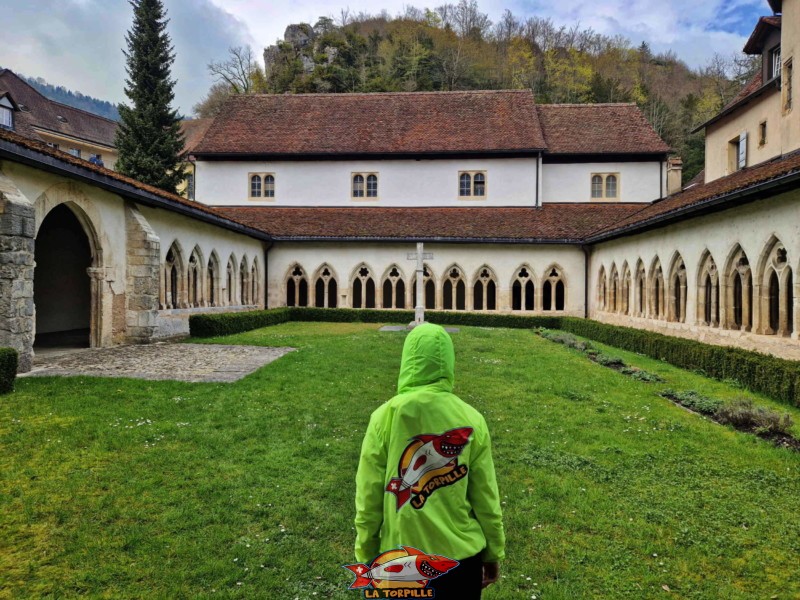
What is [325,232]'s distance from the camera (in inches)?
840

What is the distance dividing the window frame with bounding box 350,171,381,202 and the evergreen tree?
10.4 meters

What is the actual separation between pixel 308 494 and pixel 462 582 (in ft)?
8.51

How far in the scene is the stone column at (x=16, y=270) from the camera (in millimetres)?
8336

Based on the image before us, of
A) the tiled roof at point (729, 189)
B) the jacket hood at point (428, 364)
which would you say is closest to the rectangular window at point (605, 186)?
the tiled roof at point (729, 189)

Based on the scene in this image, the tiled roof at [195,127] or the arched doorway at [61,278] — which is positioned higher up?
the tiled roof at [195,127]

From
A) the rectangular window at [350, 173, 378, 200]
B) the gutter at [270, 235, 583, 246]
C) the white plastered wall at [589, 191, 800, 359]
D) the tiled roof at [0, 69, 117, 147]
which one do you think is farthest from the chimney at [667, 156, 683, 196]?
the tiled roof at [0, 69, 117, 147]

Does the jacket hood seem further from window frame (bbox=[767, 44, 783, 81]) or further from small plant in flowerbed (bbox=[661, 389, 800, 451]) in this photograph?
window frame (bbox=[767, 44, 783, 81])

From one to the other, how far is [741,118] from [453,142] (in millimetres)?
11343

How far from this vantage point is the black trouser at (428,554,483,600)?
2049 mm

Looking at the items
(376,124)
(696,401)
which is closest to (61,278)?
(376,124)

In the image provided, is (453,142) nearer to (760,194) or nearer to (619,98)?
(760,194)

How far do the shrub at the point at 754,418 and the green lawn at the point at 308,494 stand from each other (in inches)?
11.5

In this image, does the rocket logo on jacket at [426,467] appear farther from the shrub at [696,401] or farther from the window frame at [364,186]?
the window frame at [364,186]

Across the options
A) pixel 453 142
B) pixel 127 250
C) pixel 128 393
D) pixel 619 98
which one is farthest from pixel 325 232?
pixel 619 98
